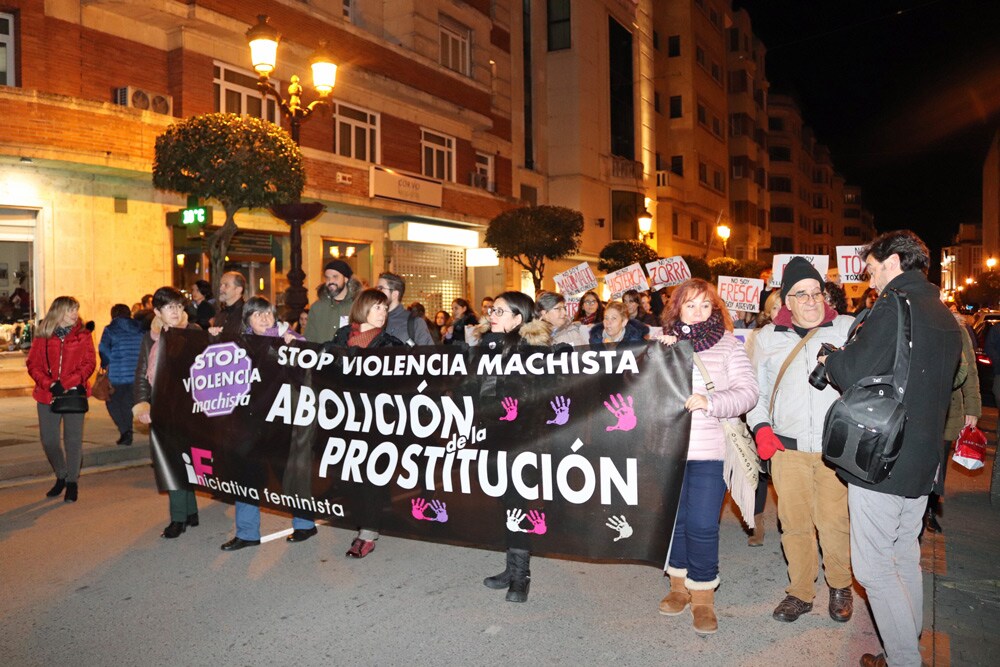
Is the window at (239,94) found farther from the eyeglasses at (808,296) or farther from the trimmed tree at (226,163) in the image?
the eyeglasses at (808,296)

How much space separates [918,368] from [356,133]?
66.2 ft

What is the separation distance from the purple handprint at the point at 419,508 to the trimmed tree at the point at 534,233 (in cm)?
1883

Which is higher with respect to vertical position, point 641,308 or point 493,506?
point 641,308

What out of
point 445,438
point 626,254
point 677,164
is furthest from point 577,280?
point 677,164

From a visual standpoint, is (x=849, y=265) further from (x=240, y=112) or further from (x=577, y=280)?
(x=240, y=112)

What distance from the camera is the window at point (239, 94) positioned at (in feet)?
59.6

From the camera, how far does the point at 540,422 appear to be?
474 cm

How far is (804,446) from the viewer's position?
15.2 ft

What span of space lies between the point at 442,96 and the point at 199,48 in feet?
28.7

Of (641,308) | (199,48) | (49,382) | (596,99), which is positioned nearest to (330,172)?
(199,48)

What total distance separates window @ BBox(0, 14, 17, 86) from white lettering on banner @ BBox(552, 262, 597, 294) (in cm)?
1084

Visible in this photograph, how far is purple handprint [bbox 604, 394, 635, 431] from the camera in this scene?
4.47 meters

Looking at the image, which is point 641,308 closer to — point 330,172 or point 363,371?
point 363,371

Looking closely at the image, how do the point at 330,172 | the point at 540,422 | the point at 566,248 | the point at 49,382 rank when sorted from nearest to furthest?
the point at 540,422 → the point at 49,382 → the point at 330,172 → the point at 566,248
